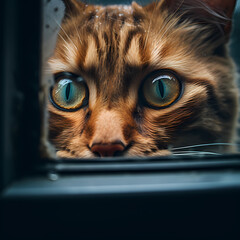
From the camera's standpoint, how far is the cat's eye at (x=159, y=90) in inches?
43.8

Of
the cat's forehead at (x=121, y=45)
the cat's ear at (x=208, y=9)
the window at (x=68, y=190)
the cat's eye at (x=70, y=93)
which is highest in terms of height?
the cat's ear at (x=208, y=9)

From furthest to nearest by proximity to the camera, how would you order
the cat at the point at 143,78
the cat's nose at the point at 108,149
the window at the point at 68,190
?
the cat at the point at 143,78, the cat's nose at the point at 108,149, the window at the point at 68,190

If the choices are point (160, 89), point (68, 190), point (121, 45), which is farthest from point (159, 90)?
point (68, 190)

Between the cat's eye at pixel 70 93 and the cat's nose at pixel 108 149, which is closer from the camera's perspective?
the cat's nose at pixel 108 149

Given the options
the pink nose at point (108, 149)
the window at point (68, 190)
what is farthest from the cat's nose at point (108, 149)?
the window at point (68, 190)

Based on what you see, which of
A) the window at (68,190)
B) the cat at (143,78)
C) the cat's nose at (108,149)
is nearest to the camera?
the window at (68,190)

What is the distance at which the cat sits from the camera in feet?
3.49

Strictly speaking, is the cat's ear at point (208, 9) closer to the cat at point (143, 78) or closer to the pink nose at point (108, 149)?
the cat at point (143, 78)

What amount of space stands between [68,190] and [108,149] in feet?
1.13

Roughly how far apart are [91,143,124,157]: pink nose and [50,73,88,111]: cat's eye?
0.90 feet

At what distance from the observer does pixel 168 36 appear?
3.84 ft

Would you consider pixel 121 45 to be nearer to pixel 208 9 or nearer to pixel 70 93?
pixel 70 93

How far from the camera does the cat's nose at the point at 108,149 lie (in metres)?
0.90

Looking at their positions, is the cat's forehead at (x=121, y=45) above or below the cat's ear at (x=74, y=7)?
below
